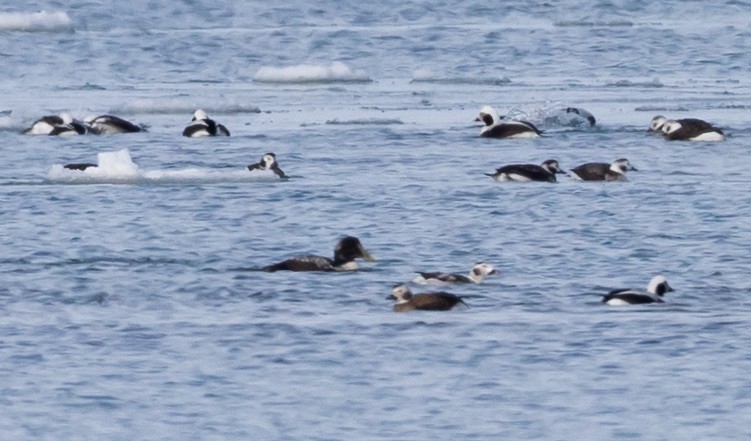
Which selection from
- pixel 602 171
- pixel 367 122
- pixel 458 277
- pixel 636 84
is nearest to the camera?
pixel 458 277

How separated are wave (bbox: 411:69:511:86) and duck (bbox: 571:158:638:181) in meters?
11.4

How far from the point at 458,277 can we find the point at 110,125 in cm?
1001

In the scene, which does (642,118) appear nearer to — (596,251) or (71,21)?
(596,251)

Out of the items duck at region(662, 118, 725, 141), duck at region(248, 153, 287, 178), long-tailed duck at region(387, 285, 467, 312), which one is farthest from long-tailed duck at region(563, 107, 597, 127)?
long-tailed duck at region(387, 285, 467, 312)

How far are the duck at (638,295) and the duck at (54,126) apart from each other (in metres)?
10.7

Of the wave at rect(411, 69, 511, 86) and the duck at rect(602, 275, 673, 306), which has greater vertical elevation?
the wave at rect(411, 69, 511, 86)

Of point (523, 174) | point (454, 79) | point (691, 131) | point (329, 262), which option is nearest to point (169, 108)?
point (454, 79)

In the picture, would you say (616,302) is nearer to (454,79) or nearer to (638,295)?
(638,295)

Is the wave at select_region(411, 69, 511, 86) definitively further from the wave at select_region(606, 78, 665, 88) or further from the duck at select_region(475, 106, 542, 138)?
the duck at select_region(475, 106, 542, 138)

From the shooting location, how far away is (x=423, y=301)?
11266 millimetres

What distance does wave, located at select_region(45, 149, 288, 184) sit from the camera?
17.0 meters

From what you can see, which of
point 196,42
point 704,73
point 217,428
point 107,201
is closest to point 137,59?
point 196,42

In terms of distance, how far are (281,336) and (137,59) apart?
2244cm

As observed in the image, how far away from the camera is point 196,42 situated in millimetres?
34812
